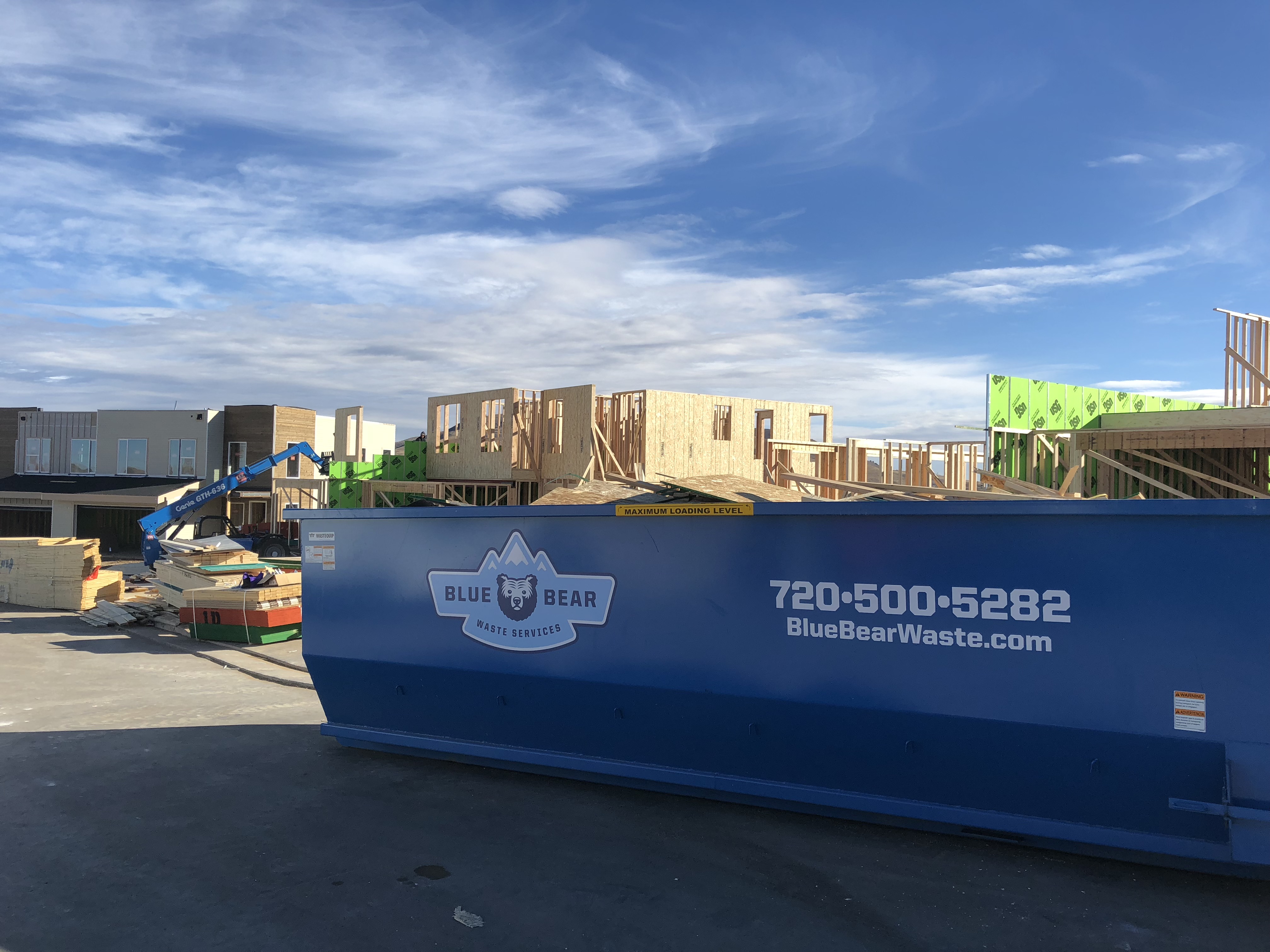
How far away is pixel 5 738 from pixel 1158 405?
35010 mm

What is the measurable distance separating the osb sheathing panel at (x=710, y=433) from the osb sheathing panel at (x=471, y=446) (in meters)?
4.60

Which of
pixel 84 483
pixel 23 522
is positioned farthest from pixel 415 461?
pixel 23 522

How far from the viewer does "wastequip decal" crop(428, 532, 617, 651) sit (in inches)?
268

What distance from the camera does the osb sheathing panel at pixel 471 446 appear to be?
26172 mm

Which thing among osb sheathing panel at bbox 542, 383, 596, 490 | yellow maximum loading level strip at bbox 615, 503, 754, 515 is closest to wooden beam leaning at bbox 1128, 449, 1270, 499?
osb sheathing panel at bbox 542, 383, 596, 490

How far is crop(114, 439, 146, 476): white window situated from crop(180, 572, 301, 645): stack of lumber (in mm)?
32447

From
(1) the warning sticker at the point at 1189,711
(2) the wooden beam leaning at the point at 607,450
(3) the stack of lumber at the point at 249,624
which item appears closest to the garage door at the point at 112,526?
(2) the wooden beam leaning at the point at 607,450

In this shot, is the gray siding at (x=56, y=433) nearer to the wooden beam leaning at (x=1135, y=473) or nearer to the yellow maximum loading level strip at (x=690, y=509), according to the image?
the wooden beam leaning at (x=1135, y=473)

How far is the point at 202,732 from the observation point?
924 centimetres

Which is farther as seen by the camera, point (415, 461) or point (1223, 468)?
point (415, 461)

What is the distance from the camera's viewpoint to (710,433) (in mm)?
25109

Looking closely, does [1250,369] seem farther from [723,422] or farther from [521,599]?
[521,599]

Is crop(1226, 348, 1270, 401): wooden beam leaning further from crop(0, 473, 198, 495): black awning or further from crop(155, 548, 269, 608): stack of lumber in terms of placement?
crop(0, 473, 198, 495): black awning

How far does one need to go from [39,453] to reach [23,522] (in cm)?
397
